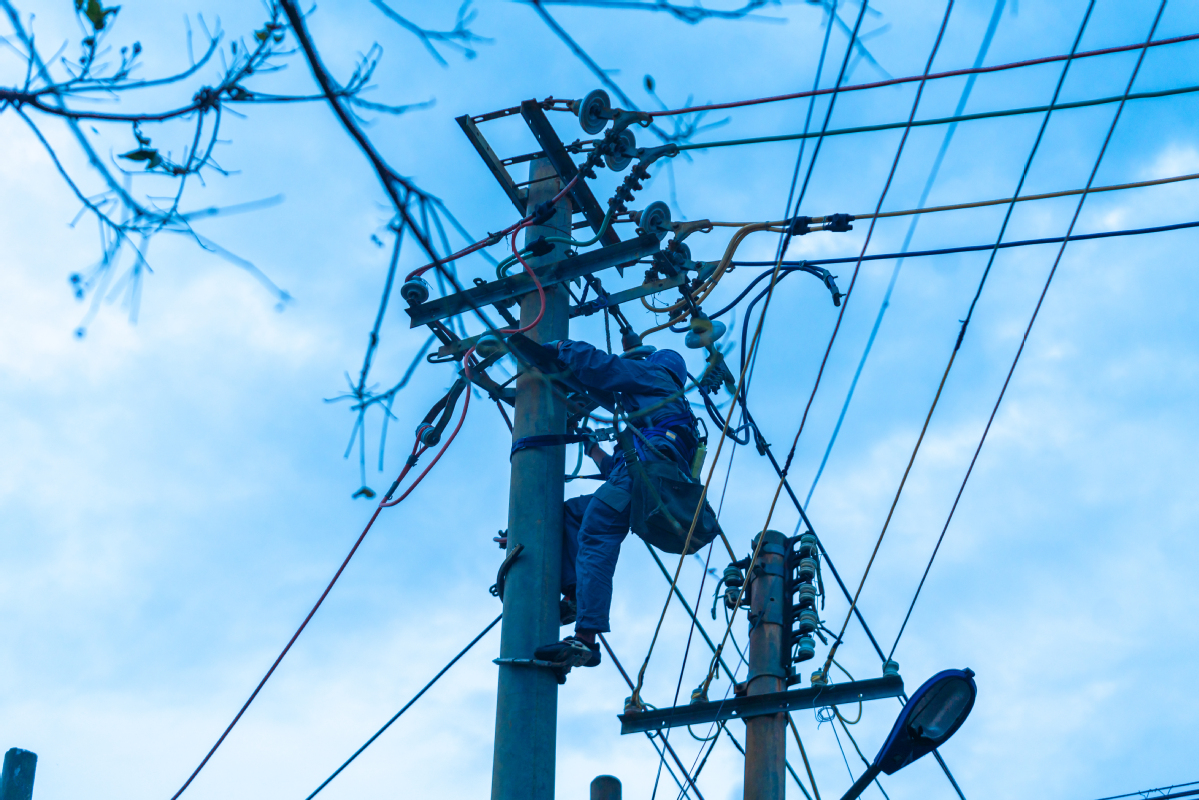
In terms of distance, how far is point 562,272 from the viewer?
21.6 feet

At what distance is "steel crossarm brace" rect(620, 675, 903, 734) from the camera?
6176 millimetres

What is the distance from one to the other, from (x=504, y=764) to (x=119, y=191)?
3288mm

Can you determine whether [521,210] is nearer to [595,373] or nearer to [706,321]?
[595,373]

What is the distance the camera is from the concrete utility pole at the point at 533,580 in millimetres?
5441

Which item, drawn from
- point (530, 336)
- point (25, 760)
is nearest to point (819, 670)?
point (530, 336)

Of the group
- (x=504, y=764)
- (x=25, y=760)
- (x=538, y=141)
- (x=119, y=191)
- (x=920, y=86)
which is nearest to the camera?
(x=119, y=191)

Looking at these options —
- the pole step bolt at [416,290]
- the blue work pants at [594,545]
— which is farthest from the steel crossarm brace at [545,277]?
the blue work pants at [594,545]

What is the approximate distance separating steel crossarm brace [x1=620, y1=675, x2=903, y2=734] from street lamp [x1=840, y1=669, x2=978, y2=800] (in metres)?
0.68

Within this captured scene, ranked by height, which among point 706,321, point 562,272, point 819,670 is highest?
point 562,272

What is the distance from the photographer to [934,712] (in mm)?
5434

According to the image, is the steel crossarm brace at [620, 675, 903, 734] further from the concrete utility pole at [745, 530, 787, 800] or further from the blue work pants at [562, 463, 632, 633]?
the blue work pants at [562, 463, 632, 633]

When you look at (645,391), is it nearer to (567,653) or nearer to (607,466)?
(607,466)

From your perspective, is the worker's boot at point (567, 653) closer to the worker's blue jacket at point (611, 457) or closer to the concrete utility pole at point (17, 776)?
the worker's blue jacket at point (611, 457)

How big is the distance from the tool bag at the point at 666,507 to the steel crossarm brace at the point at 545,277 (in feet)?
3.20
